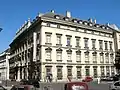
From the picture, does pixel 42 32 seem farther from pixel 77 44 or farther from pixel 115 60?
pixel 115 60

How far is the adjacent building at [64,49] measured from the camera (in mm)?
48812

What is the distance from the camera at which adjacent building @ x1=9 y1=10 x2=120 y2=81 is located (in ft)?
160

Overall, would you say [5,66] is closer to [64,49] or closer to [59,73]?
[64,49]

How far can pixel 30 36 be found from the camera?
2200 inches

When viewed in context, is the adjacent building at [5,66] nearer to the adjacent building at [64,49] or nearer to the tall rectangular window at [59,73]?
the adjacent building at [64,49]

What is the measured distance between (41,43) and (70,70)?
9.35m

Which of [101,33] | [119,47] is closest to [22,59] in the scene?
[101,33]

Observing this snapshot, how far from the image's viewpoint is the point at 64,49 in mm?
51375

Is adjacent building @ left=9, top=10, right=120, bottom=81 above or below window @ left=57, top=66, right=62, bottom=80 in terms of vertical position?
above

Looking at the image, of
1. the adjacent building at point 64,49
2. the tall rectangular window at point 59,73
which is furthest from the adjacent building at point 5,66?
the tall rectangular window at point 59,73

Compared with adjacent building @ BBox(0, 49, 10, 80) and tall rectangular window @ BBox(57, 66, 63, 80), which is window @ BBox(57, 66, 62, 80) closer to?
tall rectangular window @ BBox(57, 66, 63, 80)

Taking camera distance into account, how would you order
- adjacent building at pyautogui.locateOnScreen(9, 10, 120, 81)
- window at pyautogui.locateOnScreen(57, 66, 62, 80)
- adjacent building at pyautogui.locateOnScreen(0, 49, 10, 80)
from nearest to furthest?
adjacent building at pyautogui.locateOnScreen(9, 10, 120, 81) → window at pyautogui.locateOnScreen(57, 66, 62, 80) → adjacent building at pyautogui.locateOnScreen(0, 49, 10, 80)

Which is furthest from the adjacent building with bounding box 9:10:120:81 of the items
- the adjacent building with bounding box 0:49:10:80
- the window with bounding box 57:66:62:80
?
the adjacent building with bounding box 0:49:10:80

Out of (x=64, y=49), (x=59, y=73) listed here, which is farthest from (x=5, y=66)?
(x=59, y=73)
